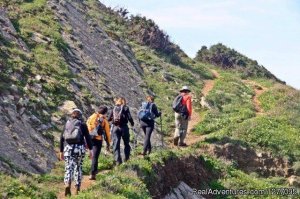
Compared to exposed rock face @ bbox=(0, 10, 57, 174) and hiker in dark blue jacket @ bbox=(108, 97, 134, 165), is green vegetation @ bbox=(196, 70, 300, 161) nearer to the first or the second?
exposed rock face @ bbox=(0, 10, 57, 174)

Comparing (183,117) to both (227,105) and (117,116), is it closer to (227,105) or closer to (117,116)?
(117,116)

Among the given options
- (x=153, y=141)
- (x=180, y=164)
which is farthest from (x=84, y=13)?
(x=180, y=164)

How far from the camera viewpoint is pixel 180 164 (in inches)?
731

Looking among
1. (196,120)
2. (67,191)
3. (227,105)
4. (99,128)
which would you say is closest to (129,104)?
(196,120)

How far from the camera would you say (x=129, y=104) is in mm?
29266

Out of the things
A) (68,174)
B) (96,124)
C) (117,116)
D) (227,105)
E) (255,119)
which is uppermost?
(227,105)

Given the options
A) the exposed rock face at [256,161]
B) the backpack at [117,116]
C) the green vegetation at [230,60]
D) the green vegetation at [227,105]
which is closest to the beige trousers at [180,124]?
the exposed rock face at [256,161]

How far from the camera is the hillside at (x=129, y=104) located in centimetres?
1538

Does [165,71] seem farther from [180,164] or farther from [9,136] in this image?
[9,136]

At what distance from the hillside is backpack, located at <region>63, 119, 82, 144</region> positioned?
1.14 m

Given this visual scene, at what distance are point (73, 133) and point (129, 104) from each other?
17135 millimetres

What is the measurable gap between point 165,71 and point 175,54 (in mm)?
9359

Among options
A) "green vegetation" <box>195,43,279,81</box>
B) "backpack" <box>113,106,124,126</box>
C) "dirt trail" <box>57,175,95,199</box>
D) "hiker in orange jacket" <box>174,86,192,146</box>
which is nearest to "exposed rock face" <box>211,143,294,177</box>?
"hiker in orange jacket" <box>174,86,192,146</box>

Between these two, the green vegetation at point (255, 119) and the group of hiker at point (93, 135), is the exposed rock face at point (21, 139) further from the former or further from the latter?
the green vegetation at point (255, 119)
